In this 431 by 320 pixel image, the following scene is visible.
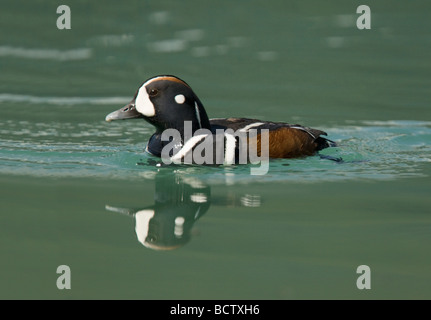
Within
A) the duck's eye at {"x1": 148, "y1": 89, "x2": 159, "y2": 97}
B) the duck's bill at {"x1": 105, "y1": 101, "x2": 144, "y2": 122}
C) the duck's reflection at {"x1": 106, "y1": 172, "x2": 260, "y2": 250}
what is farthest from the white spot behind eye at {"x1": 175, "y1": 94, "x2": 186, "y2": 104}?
the duck's reflection at {"x1": 106, "y1": 172, "x2": 260, "y2": 250}

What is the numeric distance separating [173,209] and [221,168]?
1.51 meters

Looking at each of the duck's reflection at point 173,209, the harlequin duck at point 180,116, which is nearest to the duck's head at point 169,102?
the harlequin duck at point 180,116

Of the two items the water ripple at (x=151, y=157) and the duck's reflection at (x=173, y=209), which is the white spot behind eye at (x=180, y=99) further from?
the duck's reflection at (x=173, y=209)

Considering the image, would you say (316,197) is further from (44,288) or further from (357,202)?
(44,288)

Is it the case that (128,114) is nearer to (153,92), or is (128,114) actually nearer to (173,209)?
(153,92)

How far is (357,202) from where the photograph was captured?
808 centimetres

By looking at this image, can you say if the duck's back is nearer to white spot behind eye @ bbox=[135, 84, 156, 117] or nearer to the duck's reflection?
white spot behind eye @ bbox=[135, 84, 156, 117]

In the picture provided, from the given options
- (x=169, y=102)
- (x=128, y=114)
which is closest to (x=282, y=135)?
(x=169, y=102)

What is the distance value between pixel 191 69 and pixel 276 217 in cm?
746

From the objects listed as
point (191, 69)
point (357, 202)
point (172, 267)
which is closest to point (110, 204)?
point (172, 267)

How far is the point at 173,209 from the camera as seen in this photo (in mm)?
7926

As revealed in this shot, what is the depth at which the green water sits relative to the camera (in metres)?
6.28

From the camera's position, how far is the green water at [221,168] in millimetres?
6281

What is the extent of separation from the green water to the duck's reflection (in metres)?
0.03
